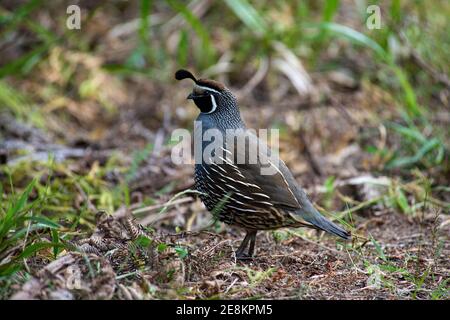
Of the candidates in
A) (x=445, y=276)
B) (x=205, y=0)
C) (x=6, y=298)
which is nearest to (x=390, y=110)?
(x=205, y=0)

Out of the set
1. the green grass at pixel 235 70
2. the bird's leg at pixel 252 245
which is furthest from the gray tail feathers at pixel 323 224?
the green grass at pixel 235 70

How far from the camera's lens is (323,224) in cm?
397

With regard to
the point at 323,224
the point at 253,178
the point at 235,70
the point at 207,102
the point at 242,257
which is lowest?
the point at 242,257

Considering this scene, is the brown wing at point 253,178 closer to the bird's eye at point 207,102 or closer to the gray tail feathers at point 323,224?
the gray tail feathers at point 323,224

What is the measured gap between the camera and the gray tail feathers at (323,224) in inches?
154

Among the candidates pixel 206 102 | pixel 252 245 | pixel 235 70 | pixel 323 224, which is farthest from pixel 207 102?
pixel 235 70

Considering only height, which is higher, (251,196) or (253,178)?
(253,178)

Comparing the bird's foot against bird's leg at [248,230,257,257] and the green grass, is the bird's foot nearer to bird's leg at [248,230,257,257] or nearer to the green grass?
bird's leg at [248,230,257,257]

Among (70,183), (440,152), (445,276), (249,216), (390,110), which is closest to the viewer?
(445,276)

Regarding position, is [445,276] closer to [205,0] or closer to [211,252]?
[211,252]

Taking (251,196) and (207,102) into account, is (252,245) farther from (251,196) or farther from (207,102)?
(207,102)

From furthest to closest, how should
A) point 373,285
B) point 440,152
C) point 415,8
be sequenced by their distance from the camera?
point 415,8
point 440,152
point 373,285

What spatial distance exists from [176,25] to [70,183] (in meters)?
3.38

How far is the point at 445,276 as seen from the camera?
3.77 meters
